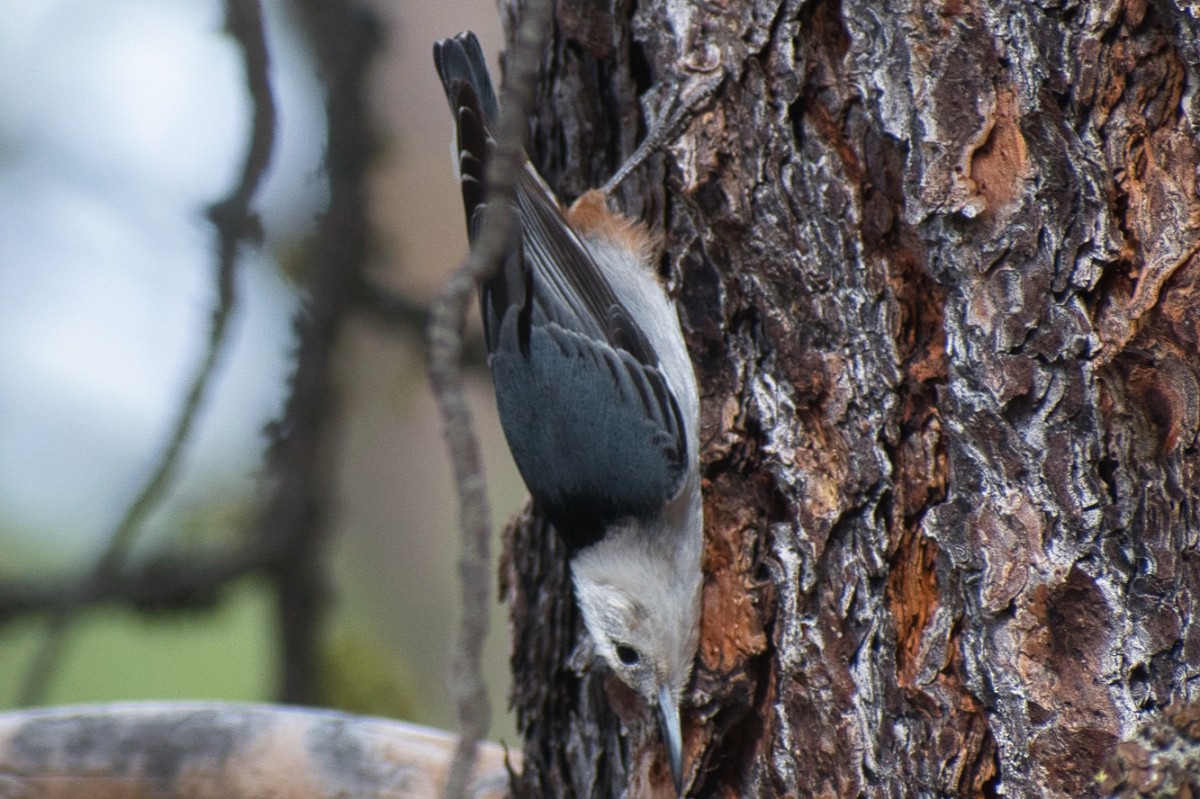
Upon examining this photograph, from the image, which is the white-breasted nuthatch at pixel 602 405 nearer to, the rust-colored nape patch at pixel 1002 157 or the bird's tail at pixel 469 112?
the bird's tail at pixel 469 112

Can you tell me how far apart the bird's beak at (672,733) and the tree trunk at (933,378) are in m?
0.02

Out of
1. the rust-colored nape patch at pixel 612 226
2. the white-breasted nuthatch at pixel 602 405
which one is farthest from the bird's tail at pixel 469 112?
the rust-colored nape patch at pixel 612 226

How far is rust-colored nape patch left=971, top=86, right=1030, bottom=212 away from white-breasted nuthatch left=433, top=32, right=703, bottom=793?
0.53m

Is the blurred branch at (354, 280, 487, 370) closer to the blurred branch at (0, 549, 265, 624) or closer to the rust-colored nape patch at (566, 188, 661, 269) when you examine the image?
the blurred branch at (0, 549, 265, 624)

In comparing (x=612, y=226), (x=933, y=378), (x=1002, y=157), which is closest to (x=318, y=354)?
(x=612, y=226)

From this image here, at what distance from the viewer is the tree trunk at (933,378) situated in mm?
1336

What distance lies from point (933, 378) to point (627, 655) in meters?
0.64

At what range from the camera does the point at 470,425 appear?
82 centimetres

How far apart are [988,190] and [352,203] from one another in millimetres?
1522

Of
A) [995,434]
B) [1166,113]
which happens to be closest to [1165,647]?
[995,434]

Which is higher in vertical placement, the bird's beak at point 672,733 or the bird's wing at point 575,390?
the bird's wing at point 575,390

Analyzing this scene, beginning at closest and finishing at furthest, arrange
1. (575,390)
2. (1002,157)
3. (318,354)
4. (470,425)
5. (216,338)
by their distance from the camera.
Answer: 1. (470,425)
2. (1002,157)
3. (216,338)
4. (575,390)
5. (318,354)

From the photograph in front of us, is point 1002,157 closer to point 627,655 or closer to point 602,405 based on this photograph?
point 602,405

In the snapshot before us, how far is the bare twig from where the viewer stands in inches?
31.5
